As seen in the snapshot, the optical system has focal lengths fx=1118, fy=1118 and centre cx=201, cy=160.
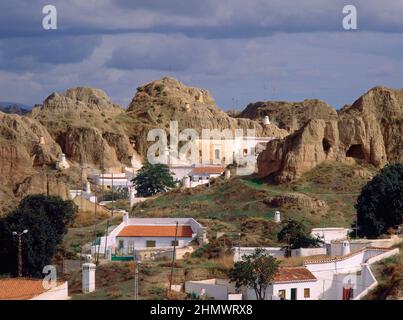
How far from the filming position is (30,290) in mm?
27500

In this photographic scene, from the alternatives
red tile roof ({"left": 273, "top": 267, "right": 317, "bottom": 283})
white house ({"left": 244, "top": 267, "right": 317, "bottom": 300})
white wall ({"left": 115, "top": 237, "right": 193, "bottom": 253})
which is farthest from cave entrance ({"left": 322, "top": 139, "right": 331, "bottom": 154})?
white house ({"left": 244, "top": 267, "right": 317, "bottom": 300})

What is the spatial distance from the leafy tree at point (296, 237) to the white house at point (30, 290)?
9023 millimetres

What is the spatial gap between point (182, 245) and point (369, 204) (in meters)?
6.67

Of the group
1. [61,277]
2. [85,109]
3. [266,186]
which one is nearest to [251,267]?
[61,277]

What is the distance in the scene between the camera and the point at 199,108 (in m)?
92.3

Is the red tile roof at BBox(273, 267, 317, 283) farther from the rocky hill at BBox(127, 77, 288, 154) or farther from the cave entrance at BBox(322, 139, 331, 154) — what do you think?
the rocky hill at BBox(127, 77, 288, 154)

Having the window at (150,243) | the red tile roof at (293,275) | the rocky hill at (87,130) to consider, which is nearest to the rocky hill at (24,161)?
the rocky hill at (87,130)

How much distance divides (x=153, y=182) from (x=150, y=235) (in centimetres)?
1932

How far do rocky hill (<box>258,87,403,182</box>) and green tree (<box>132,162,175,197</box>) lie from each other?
1094 centimetres

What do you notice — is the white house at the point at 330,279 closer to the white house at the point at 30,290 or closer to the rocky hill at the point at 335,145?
the white house at the point at 30,290

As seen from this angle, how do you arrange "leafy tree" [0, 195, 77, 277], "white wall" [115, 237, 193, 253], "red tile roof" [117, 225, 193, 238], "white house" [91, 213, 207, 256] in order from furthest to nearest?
1. "red tile roof" [117, 225, 193, 238]
2. "white wall" [115, 237, 193, 253]
3. "white house" [91, 213, 207, 256]
4. "leafy tree" [0, 195, 77, 277]

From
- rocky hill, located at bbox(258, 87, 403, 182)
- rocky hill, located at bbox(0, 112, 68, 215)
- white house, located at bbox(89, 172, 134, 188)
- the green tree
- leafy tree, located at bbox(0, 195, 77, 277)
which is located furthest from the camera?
white house, located at bbox(89, 172, 134, 188)

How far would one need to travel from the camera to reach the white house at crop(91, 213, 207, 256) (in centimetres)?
3900
